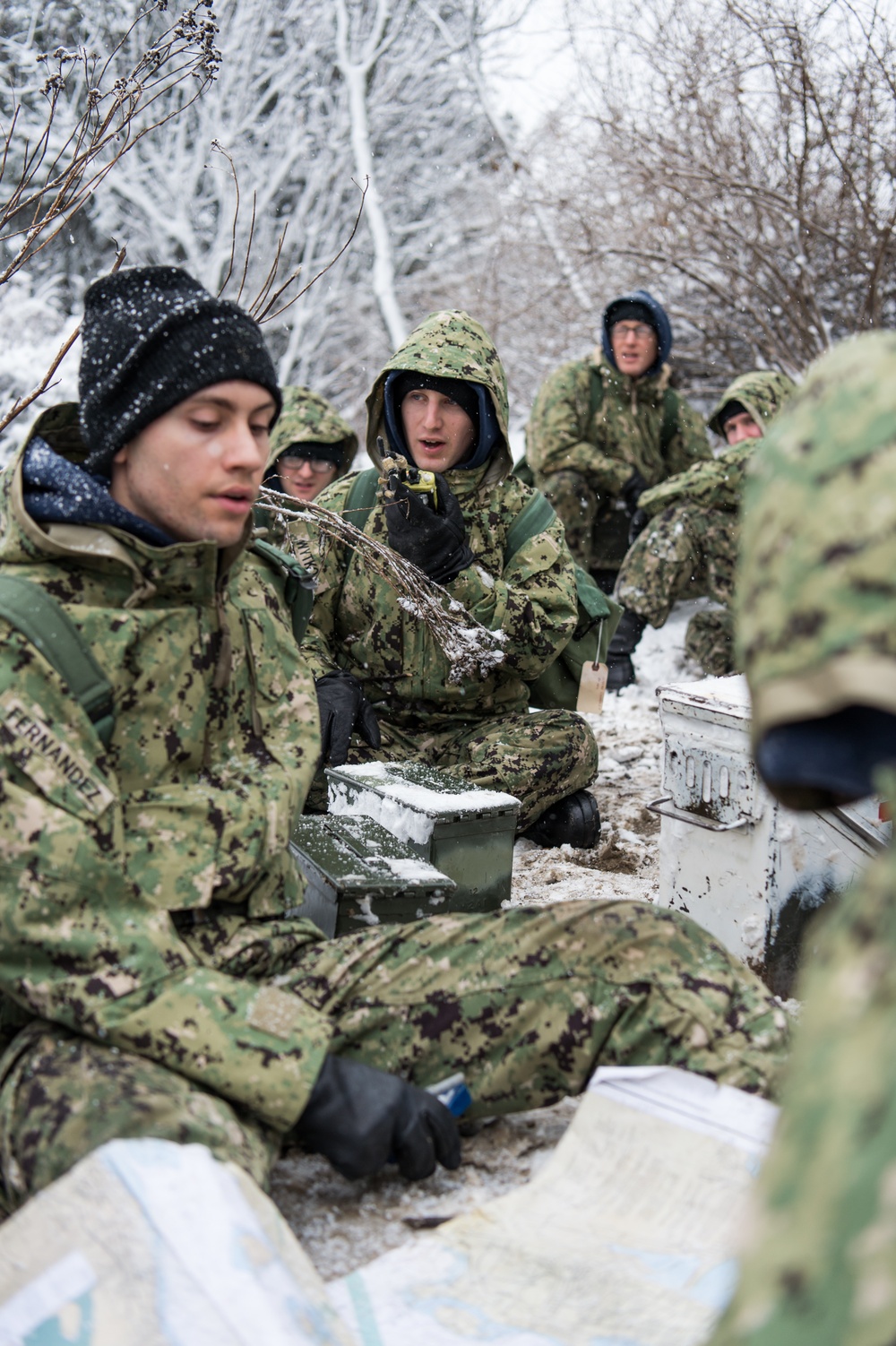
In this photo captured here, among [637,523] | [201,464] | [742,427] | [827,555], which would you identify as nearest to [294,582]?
[201,464]

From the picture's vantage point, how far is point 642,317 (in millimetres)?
7023

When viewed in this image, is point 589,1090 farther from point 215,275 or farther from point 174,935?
point 215,275

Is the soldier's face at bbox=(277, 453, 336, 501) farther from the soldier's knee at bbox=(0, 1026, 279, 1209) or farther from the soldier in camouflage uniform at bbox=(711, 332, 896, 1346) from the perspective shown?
the soldier in camouflage uniform at bbox=(711, 332, 896, 1346)

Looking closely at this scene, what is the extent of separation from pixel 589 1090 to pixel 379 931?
504 mm

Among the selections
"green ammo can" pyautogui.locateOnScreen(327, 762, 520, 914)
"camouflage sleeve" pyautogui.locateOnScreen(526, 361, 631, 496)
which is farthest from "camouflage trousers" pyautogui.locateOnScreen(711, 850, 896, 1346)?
"camouflage sleeve" pyautogui.locateOnScreen(526, 361, 631, 496)

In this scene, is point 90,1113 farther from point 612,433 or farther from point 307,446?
point 612,433

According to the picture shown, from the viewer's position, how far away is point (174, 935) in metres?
2.04

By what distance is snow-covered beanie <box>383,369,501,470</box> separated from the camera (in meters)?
4.23

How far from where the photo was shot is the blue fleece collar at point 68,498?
215 centimetres

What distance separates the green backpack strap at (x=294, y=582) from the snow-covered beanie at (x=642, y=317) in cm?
481

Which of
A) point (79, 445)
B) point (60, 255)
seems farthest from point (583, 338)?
point (79, 445)

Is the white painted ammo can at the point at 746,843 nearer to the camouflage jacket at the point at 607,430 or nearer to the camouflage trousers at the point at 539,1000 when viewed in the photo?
the camouflage trousers at the point at 539,1000

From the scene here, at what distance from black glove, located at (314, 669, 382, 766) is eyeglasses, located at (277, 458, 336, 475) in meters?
1.99

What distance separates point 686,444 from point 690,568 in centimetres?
106
